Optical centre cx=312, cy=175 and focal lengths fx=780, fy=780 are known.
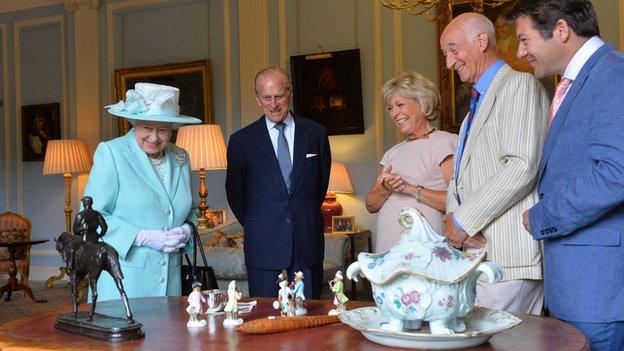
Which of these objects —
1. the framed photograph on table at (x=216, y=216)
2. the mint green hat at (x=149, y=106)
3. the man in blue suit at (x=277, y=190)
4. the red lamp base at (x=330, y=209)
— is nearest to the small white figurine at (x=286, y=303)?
the mint green hat at (x=149, y=106)

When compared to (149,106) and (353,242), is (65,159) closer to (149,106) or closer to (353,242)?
(353,242)

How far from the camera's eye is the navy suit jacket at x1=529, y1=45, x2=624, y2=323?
196 centimetres

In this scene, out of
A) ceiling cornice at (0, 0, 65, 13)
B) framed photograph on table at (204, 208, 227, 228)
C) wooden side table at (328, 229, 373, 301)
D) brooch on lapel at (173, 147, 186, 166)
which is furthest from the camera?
ceiling cornice at (0, 0, 65, 13)

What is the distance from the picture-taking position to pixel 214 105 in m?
8.86

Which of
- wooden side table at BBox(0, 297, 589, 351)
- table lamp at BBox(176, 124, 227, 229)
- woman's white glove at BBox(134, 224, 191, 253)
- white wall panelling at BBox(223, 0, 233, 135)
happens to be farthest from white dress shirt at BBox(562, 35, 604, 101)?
white wall panelling at BBox(223, 0, 233, 135)

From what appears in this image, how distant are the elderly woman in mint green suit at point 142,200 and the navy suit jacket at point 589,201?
A: 1.41 metres

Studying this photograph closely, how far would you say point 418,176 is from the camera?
129 inches

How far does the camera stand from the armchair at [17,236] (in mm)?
8352

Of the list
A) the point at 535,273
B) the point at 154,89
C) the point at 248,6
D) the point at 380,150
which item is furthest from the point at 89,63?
the point at 535,273

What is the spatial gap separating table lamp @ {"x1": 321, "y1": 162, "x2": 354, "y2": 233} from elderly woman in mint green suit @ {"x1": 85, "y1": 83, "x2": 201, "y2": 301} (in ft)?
15.5

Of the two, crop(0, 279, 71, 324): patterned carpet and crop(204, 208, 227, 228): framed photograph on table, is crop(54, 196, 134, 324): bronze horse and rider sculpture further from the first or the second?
crop(204, 208, 227, 228): framed photograph on table

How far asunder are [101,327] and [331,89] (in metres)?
6.30

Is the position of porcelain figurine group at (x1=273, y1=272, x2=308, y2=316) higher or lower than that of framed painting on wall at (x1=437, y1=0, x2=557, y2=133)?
lower

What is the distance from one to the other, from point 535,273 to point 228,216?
662 centimetres
